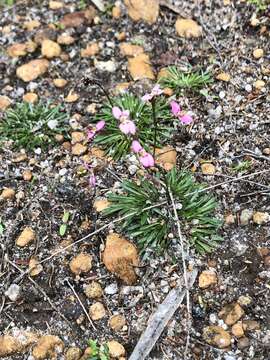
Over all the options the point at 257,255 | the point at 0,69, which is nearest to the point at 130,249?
the point at 257,255

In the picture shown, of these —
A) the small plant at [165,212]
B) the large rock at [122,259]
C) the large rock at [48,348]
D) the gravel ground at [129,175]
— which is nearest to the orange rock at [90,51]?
the gravel ground at [129,175]

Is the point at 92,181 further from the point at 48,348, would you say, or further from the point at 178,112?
the point at 48,348

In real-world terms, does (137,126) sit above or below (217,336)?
above

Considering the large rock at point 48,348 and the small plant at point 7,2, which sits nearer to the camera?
the large rock at point 48,348

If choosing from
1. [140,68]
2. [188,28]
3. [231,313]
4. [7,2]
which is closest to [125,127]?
[231,313]

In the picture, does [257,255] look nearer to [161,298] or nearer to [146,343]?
[161,298]

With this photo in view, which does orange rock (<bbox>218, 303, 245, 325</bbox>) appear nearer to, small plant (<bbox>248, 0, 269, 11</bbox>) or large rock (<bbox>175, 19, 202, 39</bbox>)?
large rock (<bbox>175, 19, 202, 39</bbox>)

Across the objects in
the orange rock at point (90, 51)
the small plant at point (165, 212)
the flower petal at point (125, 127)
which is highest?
the flower petal at point (125, 127)

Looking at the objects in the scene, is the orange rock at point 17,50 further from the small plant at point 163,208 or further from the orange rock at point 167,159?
the orange rock at point 167,159
